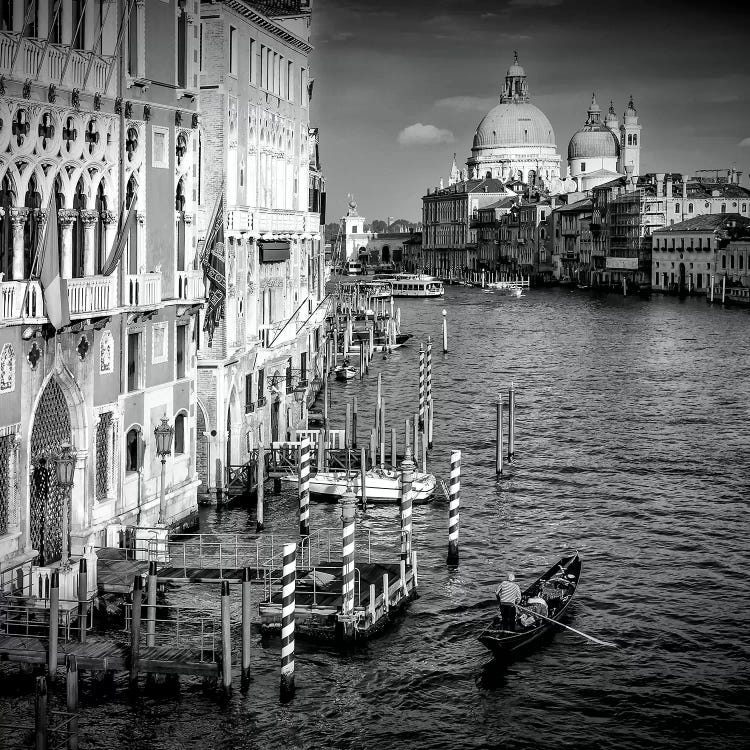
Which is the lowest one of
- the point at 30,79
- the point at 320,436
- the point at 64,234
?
the point at 320,436

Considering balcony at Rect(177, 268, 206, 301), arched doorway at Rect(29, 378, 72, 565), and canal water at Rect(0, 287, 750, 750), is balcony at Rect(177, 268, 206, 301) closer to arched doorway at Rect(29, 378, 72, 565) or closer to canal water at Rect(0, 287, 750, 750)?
canal water at Rect(0, 287, 750, 750)

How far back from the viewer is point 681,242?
4360 inches

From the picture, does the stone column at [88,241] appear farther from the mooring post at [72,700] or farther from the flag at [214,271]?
the mooring post at [72,700]

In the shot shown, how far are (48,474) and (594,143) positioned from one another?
162m

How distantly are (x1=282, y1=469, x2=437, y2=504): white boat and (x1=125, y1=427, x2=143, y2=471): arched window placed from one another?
5982 mm

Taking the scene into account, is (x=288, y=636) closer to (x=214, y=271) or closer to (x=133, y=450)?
(x=133, y=450)

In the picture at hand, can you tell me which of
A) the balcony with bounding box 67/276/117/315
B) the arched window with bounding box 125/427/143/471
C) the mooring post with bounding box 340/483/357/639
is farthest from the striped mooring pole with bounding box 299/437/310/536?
the mooring post with bounding box 340/483/357/639

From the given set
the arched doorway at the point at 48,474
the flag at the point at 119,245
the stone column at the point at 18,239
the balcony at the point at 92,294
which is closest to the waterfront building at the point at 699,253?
the flag at the point at 119,245

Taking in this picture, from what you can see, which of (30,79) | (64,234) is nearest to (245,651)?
(64,234)

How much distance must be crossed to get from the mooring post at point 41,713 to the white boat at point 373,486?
12885 millimetres

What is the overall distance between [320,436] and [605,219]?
105116 millimetres

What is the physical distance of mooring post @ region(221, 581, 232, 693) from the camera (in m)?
14.8

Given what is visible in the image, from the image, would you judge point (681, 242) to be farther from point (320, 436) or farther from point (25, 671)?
point (25, 671)

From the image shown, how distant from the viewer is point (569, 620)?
62.7ft
